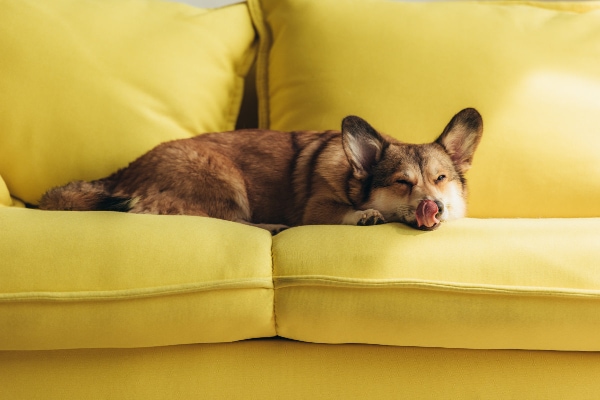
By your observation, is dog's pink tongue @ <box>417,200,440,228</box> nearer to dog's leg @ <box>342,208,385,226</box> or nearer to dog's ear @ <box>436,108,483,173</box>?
dog's leg @ <box>342,208,385,226</box>

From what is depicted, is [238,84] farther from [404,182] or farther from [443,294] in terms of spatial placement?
[443,294]

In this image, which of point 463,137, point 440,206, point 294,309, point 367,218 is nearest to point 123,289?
point 294,309

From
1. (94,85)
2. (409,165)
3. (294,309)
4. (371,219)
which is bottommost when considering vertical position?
(294,309)

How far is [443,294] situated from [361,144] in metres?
0.60

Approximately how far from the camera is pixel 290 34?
1.97 meters

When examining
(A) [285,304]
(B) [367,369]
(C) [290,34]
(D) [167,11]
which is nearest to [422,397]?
(B) [367,369]

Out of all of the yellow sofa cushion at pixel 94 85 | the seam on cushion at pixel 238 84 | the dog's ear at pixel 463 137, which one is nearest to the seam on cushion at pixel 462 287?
the dog's ear at pixel 463 137

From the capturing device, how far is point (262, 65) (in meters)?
2.11

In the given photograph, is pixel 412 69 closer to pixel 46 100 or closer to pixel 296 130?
pixel 296 130

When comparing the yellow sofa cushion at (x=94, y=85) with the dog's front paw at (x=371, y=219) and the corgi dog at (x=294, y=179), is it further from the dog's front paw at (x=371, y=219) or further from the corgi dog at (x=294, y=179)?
the dog's front paw at (x=371, y=219)

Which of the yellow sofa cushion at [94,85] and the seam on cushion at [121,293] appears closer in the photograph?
the seam on cushion at [121,293]

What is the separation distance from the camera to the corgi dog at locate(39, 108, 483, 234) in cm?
154

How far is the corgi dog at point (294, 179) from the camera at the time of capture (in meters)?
1.54

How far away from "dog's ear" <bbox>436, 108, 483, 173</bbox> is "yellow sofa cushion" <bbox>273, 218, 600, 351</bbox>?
1.62 ft
